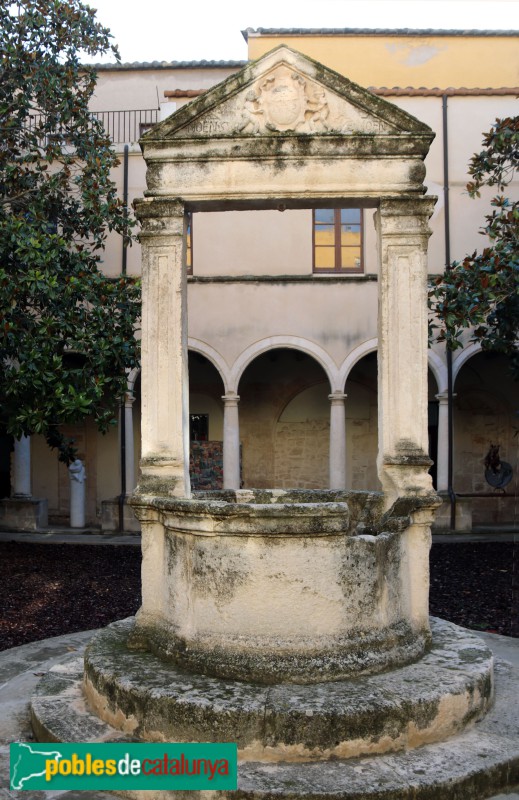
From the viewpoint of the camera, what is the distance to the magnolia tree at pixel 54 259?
9094 millimetres

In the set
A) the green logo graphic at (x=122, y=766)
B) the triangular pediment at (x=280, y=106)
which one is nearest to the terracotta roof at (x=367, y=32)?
the triangular pediment at (x=280, y=106)

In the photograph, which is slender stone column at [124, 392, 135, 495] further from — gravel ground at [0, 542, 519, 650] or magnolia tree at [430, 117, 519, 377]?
magnolia tree at [430, 117, 519, 377]

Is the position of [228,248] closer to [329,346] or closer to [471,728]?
[329,346]

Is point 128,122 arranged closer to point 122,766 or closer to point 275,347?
point 275,347

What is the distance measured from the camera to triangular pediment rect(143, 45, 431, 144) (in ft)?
15.1

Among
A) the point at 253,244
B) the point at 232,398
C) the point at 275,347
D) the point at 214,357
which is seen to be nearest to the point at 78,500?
the point at 232,398

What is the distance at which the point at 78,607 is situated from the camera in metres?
8.62

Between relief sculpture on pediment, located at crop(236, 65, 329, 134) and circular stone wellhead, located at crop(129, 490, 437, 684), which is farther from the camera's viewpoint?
relief sculpture on pediment, located at crop(236, 65, 329, 134)

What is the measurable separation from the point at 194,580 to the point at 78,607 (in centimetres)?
489

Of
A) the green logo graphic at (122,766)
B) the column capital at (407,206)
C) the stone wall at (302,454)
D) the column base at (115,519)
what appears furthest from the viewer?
the stone wall at (302,454)

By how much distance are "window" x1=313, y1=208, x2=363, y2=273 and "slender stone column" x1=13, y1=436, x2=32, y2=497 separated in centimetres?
637

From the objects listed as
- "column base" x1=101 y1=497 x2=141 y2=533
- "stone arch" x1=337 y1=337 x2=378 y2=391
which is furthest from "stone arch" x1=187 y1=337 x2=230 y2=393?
"column base" x1=101 y1=497 x2=141 y2=533

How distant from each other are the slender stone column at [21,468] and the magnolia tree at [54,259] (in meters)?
5.03

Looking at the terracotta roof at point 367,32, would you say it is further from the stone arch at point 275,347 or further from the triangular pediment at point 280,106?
the triangular pediment at point 280,106
